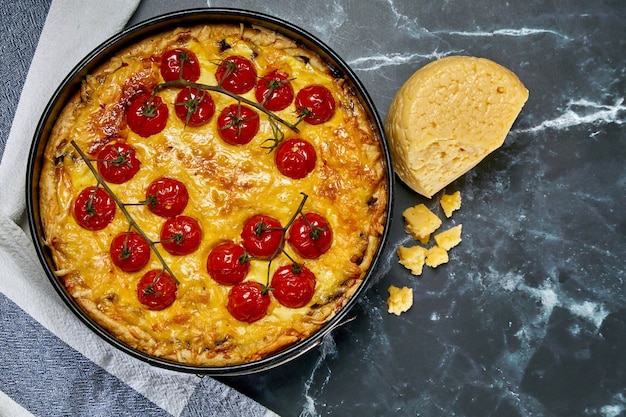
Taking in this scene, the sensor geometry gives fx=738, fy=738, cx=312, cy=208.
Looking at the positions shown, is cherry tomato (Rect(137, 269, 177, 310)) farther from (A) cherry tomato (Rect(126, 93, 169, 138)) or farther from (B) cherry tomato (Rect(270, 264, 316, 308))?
(A) cherry tomato (Rect(126, 93, 169, 138))

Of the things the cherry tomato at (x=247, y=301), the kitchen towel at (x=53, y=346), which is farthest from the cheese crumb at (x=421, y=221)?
the kitchen towel at (x=53, y=346)

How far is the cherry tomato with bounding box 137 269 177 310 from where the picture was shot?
2996 millimetres

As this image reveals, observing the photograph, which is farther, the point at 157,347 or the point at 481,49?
the point at 481,49

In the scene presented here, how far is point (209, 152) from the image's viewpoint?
3076 mm

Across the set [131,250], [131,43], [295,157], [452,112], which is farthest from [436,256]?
[131,43]

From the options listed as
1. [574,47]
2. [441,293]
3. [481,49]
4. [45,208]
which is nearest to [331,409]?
[441,293]

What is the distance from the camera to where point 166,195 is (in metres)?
2.99

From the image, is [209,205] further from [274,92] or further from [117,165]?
[274,92]

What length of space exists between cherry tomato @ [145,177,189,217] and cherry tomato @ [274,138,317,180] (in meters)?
0.42

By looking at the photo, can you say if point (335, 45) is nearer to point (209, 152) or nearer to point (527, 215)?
point (209, 152)

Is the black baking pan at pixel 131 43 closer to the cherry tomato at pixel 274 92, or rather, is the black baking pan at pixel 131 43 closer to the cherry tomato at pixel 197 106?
the cherry tomato at pixel 274 92

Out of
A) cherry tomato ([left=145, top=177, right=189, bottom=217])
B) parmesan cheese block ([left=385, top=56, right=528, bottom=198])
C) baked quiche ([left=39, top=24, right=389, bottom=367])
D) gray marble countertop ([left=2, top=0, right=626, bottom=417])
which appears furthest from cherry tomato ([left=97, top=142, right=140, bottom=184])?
parmesan cheese block ([left=385, top=56, right=528, bottom=198])

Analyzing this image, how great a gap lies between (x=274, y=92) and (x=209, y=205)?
0.54m

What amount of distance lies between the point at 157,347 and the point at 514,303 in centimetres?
171
